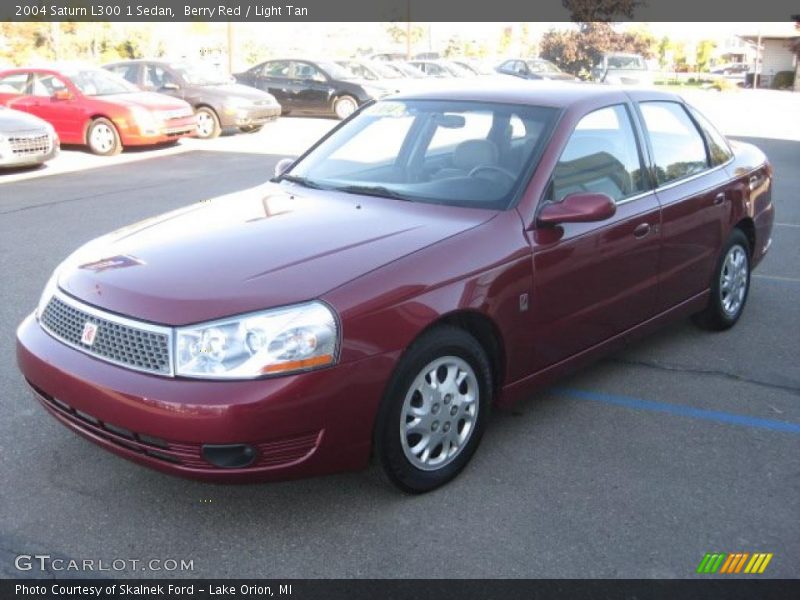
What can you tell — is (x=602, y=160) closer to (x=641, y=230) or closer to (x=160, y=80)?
(x=641, y=230)

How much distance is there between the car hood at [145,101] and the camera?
48.2 ft

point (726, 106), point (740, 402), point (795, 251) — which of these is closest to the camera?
point (740, 402)

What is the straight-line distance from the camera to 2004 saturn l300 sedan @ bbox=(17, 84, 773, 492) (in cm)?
309

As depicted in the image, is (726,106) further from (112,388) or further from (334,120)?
(112,388)

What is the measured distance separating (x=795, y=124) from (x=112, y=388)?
73.8 feet

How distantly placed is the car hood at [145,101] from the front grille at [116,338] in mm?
12026

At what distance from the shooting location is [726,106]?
2956 cm

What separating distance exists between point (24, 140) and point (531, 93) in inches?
396

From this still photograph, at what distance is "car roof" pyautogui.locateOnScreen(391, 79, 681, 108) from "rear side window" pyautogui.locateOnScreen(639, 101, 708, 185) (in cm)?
16

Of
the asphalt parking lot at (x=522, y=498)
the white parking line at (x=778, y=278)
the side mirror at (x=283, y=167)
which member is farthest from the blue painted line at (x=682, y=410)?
the white parking line at (x=778, y=278)
